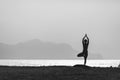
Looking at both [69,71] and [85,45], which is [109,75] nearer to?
[69,71]

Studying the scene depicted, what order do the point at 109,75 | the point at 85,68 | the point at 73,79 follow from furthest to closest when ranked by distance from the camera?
the point at 85,68 → the point at 109,75 → the point at 73,79

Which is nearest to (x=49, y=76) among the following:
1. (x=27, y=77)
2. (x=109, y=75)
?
(x=27, y=77)

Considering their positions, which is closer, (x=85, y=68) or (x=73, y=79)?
(x=73, y=79)

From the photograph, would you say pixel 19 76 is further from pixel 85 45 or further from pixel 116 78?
pixel 85 45

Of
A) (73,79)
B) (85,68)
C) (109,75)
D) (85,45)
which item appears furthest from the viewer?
(85,45)

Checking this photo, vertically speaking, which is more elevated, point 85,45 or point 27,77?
point 85,45

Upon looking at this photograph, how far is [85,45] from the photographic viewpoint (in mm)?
37688

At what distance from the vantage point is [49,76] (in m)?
28.4

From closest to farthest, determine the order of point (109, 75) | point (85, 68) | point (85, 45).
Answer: point (109, 75)
point (85, 68)
point (85, 45)

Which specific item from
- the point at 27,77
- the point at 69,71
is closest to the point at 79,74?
the point at 69,71

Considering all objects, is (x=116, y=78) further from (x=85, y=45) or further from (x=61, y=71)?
(x=85, y=45)

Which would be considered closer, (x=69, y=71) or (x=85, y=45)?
(x=69, y=71)

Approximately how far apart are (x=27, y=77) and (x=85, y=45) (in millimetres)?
10828

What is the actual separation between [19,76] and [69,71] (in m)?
4.40
